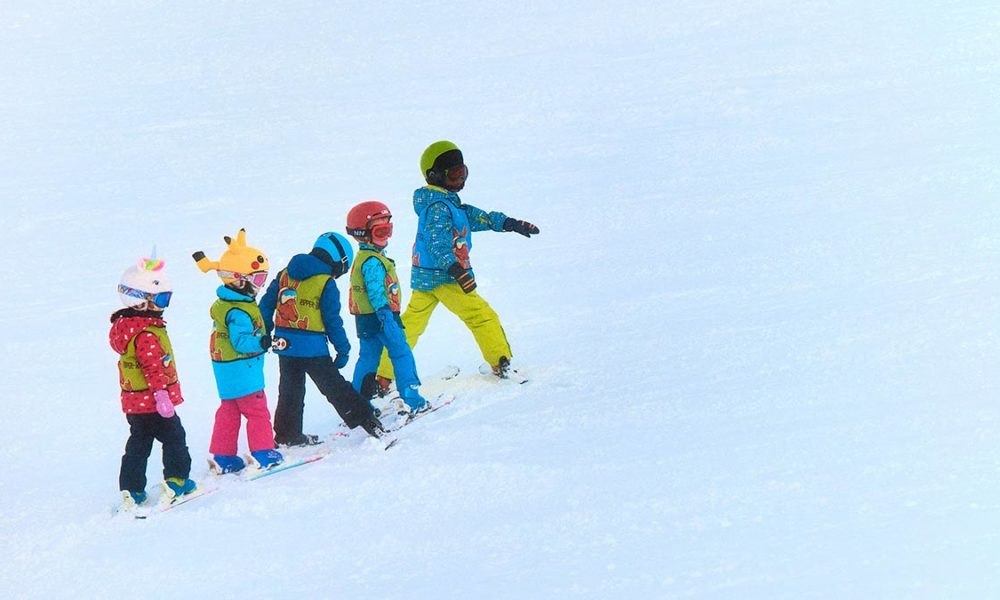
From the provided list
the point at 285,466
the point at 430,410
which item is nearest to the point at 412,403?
the point at 430,410

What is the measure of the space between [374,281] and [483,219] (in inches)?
41.6

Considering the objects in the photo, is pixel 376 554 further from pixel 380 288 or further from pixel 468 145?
pixel 468 145

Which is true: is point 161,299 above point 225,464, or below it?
above

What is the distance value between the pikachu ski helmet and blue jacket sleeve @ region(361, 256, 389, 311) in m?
0.84

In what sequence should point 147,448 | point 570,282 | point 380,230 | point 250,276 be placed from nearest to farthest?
1. point 147,448
2. point 250,276
3. point 380,230
4. point 570,282

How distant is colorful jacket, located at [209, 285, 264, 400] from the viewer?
268 inches

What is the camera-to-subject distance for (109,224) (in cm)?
1332

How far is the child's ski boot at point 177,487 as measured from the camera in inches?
262

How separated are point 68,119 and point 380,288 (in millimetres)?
11545

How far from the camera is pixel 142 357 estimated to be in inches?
249

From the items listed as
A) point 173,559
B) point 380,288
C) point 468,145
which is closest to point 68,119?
point 468,145

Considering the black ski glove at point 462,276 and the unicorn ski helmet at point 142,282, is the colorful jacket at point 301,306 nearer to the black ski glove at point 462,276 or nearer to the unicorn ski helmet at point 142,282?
the black ski glove at point 462,276

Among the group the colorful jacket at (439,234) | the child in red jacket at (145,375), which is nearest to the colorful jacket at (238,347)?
the child in red jacket at (145,375)

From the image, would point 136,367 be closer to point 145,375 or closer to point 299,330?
point 145,375
